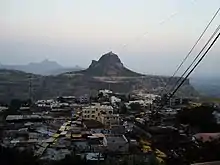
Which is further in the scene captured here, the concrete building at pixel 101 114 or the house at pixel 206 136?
the concrete building at pixel 101 114

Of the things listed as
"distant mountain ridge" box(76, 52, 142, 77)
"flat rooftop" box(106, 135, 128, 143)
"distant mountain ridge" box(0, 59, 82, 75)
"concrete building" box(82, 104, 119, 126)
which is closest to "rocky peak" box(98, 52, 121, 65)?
"distant mountain ridge" box(76, 52, 142, 77)

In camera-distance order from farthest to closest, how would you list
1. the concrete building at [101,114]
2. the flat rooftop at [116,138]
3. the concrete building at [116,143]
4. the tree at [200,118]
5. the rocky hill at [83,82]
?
the rocky hill at [83,82] < the concrete building at [101,114] < the tree at [200,118] < the flat rooftop at [116,138] < the concrete building at [116,143]

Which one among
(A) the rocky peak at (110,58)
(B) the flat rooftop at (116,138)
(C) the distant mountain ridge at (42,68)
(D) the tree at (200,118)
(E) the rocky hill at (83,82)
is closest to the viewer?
(B) the flat rooftop at (116,138)

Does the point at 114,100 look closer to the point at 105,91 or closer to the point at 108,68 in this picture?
the point at 105,91

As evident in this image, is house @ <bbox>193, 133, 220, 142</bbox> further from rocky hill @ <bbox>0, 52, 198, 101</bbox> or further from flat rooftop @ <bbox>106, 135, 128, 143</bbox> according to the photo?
rocky hill @ <bbox>0, 52, 198, 101</bbox>

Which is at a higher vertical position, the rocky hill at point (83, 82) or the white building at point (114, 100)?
the rocky hill at point (83, 82)

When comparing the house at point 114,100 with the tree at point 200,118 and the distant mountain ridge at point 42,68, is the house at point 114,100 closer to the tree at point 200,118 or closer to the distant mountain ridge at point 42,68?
the tree at point 200,118

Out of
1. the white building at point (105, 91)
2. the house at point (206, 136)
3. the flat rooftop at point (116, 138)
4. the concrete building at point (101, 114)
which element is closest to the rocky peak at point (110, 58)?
the white building at point (105, 91)
